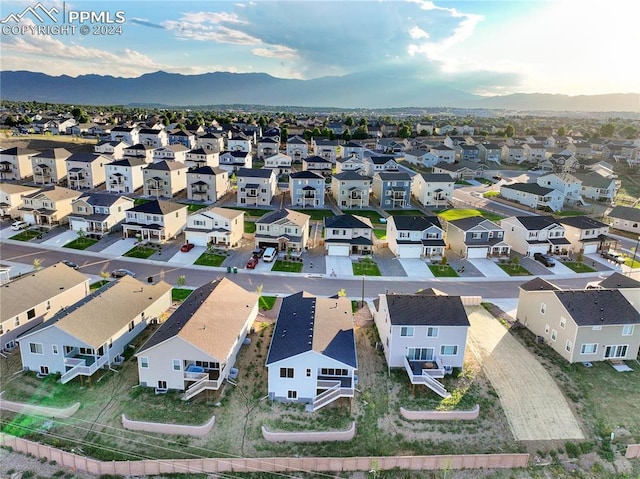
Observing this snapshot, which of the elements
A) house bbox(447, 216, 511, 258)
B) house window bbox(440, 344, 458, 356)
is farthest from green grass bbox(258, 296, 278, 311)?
house bbox(447, 216, 511, 258)

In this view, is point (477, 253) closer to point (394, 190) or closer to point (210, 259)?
point (394, 190)

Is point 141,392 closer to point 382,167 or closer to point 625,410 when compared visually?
point 625,410

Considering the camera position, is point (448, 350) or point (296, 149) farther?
point (296, 149)

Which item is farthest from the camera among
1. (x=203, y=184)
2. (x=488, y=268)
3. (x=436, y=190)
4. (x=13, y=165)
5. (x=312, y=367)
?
(x=13, y=165)

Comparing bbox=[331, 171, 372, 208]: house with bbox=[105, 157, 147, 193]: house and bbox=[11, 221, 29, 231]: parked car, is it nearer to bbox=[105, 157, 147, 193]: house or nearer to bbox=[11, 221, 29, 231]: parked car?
bbox=[105, 157, 147, 193]: house

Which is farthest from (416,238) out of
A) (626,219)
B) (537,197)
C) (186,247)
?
(537,197)

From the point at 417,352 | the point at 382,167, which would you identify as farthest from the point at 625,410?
the point at 382,167
